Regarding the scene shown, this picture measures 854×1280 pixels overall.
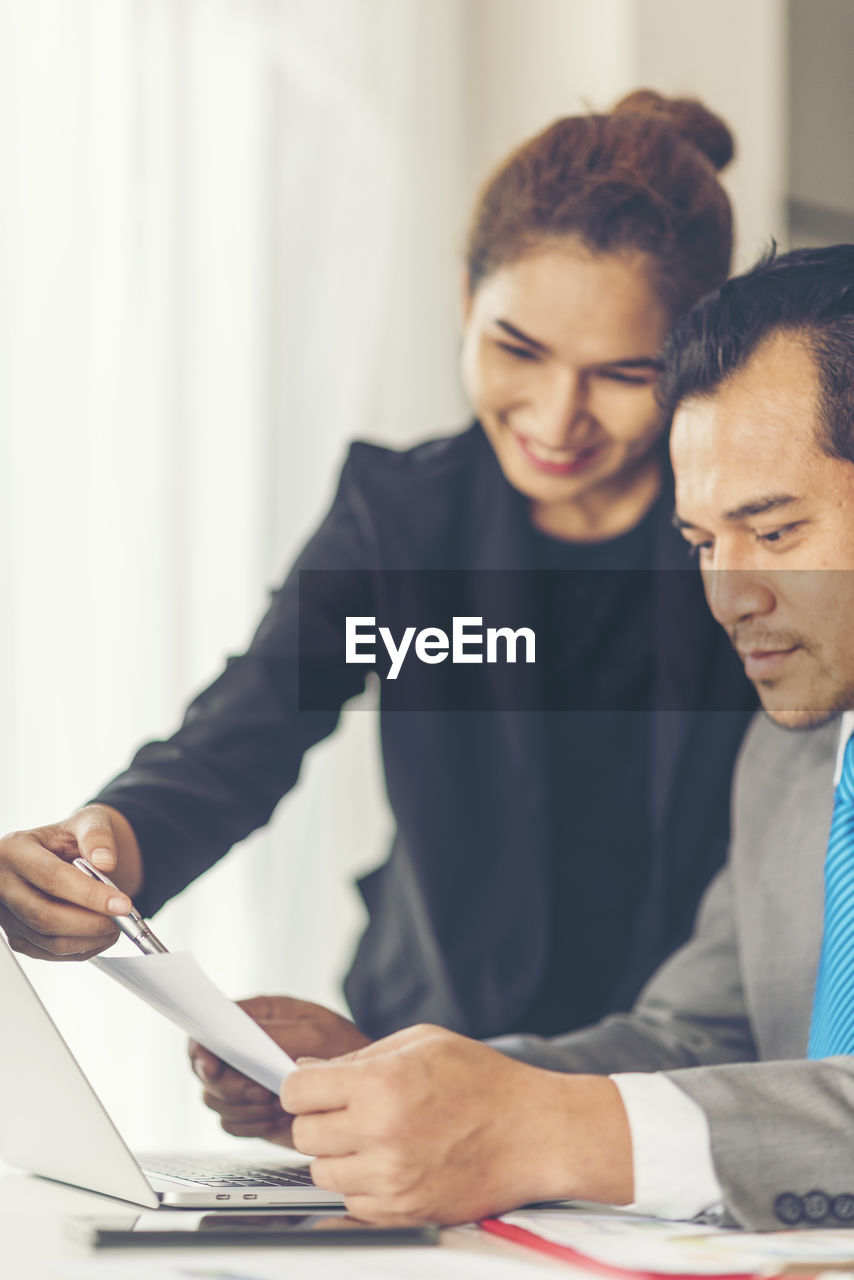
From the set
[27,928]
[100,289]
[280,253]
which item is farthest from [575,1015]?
[280,253]

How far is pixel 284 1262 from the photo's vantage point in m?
0.66

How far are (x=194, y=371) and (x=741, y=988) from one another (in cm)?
126

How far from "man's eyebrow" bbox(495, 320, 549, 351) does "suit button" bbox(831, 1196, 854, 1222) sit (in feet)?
2.71

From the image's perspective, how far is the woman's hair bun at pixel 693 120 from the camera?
1.37 meters

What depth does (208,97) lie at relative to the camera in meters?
2.06

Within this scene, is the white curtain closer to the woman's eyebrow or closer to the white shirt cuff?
the woman's eyebrow

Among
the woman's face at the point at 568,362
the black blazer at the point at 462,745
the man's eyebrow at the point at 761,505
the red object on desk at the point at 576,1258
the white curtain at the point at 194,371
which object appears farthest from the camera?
the white curtain at the point at 194,371

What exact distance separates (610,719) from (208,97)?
1218 millimetres

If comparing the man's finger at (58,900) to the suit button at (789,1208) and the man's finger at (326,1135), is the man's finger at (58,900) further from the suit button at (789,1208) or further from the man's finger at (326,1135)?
the suit button at (789,1208)

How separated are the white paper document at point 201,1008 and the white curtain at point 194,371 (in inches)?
34.8

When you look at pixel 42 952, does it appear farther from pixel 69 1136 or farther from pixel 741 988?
pixel 741 988

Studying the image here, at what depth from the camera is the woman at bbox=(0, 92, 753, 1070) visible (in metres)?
1.29

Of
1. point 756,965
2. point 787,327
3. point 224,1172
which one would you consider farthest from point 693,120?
point 224,1172

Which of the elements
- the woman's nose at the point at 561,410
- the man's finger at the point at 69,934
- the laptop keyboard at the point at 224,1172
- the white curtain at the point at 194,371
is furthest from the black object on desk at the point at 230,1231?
the white curtain at the point at 194,371
